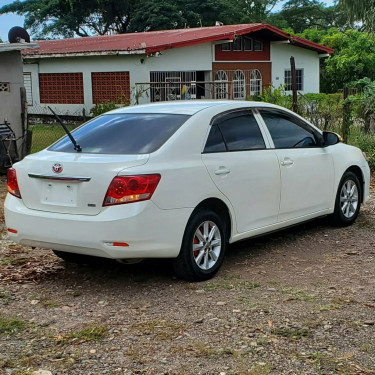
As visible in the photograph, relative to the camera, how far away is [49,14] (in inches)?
1924

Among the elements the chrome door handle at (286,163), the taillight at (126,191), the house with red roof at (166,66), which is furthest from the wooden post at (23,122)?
the house with red roof at (166,66)

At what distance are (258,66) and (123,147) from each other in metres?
24.6

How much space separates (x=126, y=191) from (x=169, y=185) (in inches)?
14.7

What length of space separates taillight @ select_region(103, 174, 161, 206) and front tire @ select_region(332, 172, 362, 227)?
3.10 metres

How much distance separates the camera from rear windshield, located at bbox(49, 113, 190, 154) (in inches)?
223

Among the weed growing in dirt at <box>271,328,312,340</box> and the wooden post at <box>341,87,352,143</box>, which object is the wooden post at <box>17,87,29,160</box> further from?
the weed growing in dirt at <box>271,328,312,340</box>

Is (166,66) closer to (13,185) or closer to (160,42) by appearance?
(160,42)

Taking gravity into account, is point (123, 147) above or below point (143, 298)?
above

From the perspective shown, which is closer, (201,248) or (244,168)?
(201,248)

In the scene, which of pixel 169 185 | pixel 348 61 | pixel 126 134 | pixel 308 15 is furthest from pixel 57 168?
pixel 308 15

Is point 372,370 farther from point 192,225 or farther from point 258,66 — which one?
point 258,66

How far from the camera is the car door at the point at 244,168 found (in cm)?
588

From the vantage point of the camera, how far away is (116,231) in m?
5.12

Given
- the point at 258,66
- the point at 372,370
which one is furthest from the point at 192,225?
the point at 258,66
